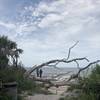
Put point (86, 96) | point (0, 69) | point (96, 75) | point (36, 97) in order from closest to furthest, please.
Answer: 1. point (86, 96)
2. point (96, 75)
3. point (0, 69)
4. point (36, 97)

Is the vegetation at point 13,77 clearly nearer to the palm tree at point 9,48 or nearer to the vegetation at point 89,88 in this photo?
the palm tree at point 9,48

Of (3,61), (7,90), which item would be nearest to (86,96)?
(7,90)

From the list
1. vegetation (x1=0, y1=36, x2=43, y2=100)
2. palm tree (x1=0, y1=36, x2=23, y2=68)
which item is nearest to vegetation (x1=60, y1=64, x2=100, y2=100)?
vegetation (x1=0, y1=36, x2=43, y2=100)

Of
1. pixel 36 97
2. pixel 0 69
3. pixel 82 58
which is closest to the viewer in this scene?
pixel 0 69

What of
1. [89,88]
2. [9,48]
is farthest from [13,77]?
[9,48]

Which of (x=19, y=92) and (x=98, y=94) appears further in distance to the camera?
(x=19, y=92)

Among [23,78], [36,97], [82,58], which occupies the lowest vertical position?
[36,97]

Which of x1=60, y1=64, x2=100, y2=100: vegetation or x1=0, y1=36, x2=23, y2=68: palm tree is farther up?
x1=0, y1=36, x2=23, y2=68: palm tree

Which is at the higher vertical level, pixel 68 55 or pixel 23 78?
pixel 68 55

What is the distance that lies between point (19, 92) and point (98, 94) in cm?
475

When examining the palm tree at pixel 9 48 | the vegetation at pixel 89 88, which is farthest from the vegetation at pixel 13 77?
the vegetation at pixel 89 88

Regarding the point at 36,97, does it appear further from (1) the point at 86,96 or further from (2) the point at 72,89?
(1) the point at 86,96

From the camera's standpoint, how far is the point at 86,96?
12102 millimetres

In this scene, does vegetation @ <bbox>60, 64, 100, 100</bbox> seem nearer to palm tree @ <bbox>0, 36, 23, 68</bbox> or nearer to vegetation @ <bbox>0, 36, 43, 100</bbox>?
vegetation @ <bbox>0, 36, 43, 100</bbox>
